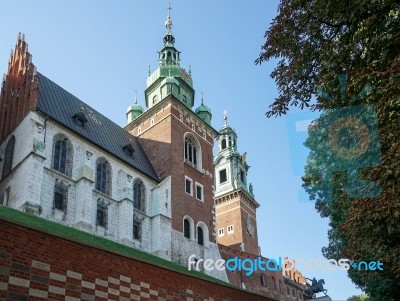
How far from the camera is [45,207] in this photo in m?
21.4

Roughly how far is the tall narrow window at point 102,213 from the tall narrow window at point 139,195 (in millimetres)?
2926

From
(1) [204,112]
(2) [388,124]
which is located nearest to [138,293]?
(2) [388,124]

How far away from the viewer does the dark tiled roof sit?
83.4 ft

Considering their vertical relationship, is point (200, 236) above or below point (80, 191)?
below

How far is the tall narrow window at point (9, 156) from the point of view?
23.1 meters

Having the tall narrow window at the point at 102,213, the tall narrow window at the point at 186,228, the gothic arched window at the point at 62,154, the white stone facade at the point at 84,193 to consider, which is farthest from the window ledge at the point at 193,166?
the gothic arched window at the point at 62,154

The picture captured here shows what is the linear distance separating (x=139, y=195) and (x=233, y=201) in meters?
22.4

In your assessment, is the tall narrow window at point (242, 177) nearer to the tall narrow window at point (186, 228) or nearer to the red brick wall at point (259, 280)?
the red brick wall at point (259, 280)

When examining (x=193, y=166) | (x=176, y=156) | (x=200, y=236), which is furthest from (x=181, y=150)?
(x=200, y=236)

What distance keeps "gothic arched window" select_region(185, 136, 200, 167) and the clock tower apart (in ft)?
50.5

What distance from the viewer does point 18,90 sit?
25594 mm

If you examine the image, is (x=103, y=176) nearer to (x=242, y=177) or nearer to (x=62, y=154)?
(x=62, y=154)

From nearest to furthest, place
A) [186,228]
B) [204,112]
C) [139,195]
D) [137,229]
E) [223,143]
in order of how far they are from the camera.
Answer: [137,229] → [139,195] → [186,228] → [204,112] → [223,143]

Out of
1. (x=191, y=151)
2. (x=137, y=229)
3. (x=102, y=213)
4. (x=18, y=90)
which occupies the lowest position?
(x=137, y=229)
